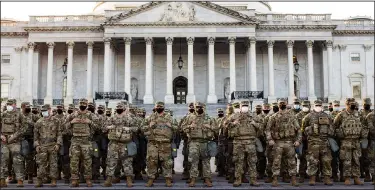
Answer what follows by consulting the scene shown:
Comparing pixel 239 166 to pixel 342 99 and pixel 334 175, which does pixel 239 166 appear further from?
pixel 342 99

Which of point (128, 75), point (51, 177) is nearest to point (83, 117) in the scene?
point (51, 177)

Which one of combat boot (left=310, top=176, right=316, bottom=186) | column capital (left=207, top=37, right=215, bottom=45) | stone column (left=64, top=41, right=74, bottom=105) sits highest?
column capital (left=207, top=37, right=215, bottom=45)

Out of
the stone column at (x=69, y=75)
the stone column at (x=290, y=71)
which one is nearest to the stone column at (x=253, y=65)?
the stone column at (x=290, y=71)

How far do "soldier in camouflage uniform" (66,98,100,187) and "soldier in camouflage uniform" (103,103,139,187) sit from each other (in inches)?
22.2

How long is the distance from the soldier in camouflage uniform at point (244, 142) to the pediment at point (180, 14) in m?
32.5

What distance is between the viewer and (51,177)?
44.2 ft

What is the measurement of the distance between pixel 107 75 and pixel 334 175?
33478 mm

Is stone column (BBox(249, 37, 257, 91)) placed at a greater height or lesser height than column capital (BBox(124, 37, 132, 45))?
lesser

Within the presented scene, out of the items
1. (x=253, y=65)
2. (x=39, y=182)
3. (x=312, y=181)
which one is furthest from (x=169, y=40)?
(x=312, y=181)

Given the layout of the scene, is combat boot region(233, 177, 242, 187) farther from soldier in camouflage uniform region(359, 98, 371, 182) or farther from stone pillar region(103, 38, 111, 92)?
stone pillar region(103, 38, 111, 92)

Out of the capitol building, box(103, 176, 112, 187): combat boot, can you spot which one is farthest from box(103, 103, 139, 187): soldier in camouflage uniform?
the capitol building

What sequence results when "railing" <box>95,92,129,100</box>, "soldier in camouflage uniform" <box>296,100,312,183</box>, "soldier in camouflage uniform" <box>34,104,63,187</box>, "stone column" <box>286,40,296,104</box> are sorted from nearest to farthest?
"soldier in camouflage uniform" <box>34,104,63,187</box> < "soldier in camouflage uniform" <box>296,100,312,183</box> < "railing" <box>95,92,129,100</box> < "stone column" <box>286,40,296,104</box>

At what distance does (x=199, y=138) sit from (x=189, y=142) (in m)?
0.40

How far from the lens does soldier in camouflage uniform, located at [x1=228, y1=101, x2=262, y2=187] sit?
13414 mm
